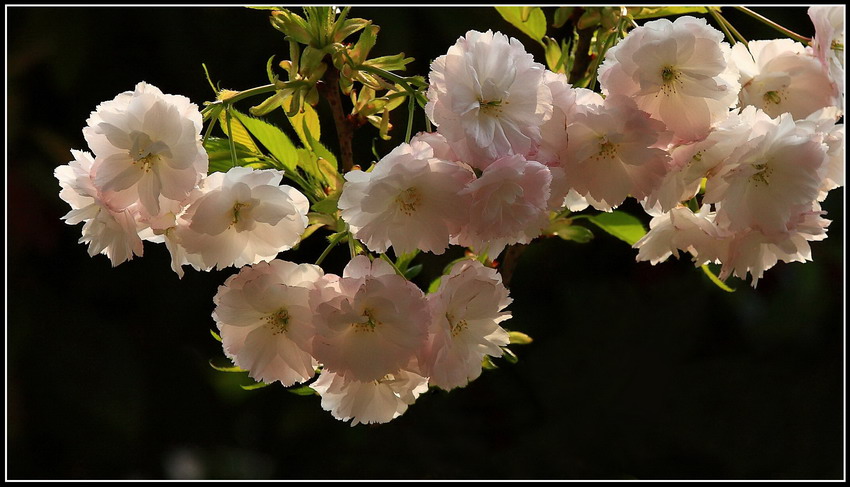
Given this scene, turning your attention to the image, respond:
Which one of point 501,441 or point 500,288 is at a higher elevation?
point 500,288

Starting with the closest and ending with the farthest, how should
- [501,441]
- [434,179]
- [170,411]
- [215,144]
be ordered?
[434,179]
[215,144]
[501,441]
[170,411]

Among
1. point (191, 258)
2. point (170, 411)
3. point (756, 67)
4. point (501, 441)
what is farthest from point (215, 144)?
point (170, 411)

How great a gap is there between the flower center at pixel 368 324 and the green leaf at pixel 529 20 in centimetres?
Result: 30

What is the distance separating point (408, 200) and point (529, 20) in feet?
0.86

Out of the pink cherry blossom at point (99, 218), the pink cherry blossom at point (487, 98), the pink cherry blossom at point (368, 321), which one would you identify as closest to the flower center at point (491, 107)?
the pink cherry blossom at point (487, 98)

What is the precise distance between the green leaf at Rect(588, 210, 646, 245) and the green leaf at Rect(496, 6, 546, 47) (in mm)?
156

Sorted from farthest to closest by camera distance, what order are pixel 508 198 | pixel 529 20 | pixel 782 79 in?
pixel 529 20
pixel 782 79
pixel 508 198

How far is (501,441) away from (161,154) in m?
0.98

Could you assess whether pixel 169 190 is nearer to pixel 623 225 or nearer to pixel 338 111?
pixel 338 111

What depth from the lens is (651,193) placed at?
18.4 inches

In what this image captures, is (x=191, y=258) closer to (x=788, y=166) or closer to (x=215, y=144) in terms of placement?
(x=215, y=144)

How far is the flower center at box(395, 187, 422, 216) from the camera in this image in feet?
1.40

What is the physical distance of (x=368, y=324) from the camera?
44cm

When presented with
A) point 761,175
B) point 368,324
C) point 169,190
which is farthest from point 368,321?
point 761,175
